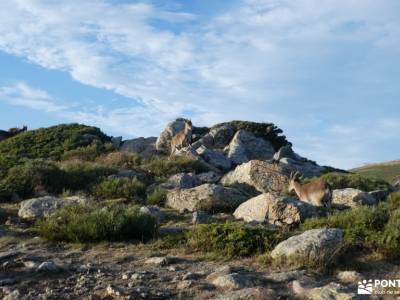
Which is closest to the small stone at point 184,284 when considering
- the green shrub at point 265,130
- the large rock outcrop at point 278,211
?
the large rock outcrop at point 278,211

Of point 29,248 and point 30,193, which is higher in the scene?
point 30,193

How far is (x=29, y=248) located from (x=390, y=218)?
6266mm

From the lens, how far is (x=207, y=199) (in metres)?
13.5

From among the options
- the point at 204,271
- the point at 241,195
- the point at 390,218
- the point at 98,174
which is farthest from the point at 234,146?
the point at 204,271

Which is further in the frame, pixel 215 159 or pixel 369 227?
pixel 215 159

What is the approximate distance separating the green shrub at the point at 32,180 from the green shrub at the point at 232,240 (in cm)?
726

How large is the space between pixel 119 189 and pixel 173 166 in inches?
194

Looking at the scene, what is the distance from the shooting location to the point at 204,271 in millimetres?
8477

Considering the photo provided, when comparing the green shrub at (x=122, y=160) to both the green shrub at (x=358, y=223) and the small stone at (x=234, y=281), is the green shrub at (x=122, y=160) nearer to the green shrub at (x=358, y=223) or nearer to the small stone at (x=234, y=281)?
the green shrub at (x=358, y=223)

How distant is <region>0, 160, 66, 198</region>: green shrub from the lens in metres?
15.7

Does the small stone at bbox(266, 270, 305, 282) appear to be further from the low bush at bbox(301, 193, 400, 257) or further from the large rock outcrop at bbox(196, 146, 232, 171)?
the large rock outcrop at bbox(196, 146, 232, 171)

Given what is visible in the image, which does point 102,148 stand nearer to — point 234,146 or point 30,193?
point 234,146

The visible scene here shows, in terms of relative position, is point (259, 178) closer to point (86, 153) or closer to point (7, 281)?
point (7, 281)

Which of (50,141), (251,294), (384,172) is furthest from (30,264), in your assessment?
(384,172)
